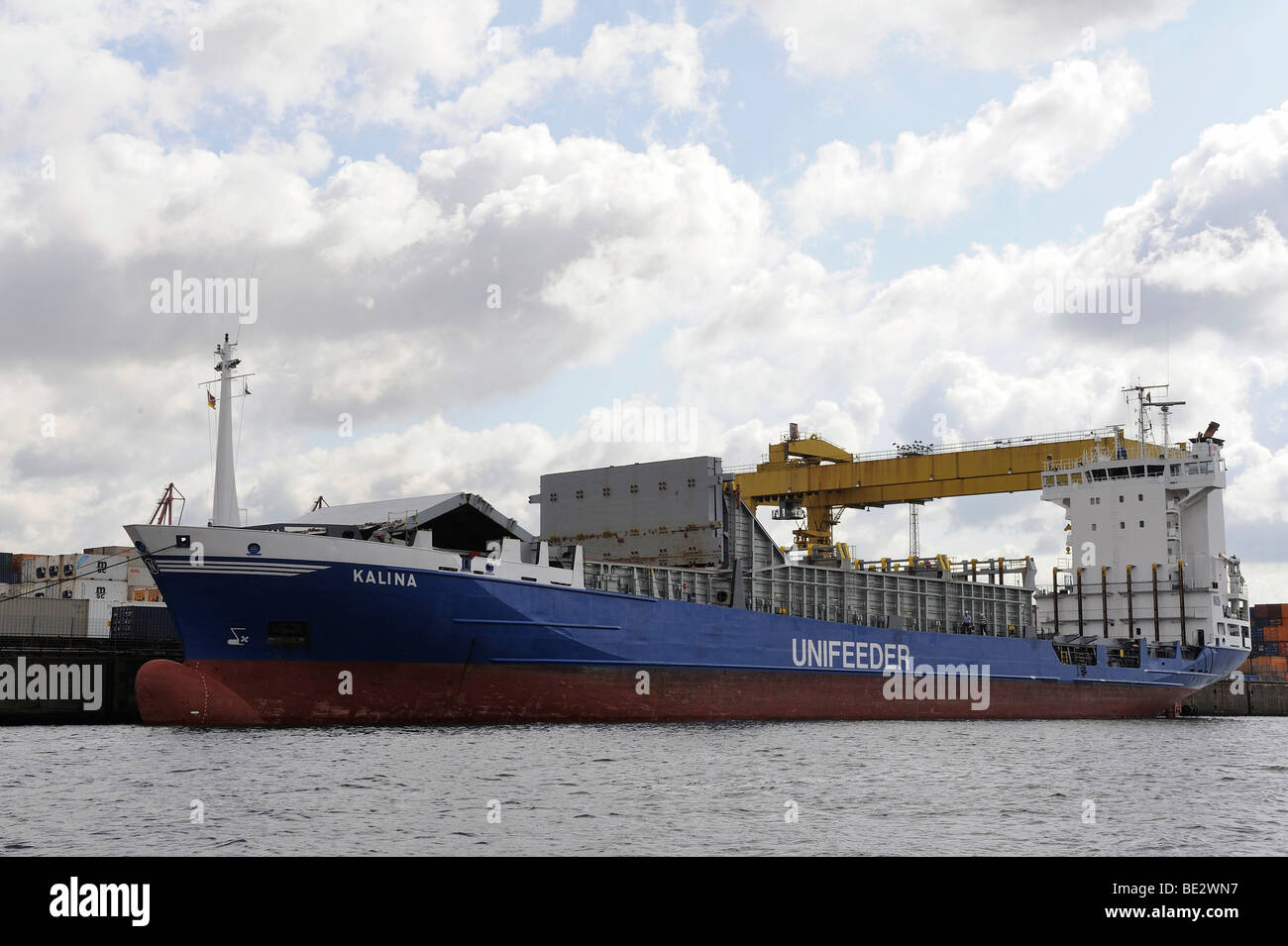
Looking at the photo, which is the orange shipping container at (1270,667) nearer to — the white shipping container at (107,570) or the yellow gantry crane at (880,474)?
the yellow gantry crane at (880,474)

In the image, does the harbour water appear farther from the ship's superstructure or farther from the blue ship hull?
the ship's superstructure

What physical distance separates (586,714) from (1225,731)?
1129 inches

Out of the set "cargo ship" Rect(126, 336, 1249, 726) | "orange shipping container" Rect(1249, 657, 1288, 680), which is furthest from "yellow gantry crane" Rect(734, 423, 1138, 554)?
"orange shipping container" Rect(1249, 657, 1288, 680)

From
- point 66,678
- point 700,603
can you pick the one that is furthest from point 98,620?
point 700,603

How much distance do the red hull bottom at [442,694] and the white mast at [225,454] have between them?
169 inches

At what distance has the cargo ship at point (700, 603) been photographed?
29875mm

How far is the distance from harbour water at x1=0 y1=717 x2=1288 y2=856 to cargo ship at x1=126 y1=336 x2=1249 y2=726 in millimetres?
1647

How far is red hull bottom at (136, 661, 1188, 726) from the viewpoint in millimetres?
29891

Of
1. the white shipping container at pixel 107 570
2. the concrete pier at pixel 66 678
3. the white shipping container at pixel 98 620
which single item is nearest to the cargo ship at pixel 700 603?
the concrete pier at pixel 66 678

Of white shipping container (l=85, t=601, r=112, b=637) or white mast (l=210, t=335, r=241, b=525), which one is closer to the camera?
white mast (l=210, t=335, r=241, b=525)

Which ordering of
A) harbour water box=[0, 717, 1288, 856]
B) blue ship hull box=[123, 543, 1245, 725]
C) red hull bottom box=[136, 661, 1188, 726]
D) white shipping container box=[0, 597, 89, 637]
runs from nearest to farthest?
1. harbour water box=[0, 717, 1288, 856]
2. blue ship hull box=[123, 543, 1245, 725]
3. red hull bottom box=[136, 661, 1188, 726]
4. white shipping container box=[0, 597, 89, 637]
